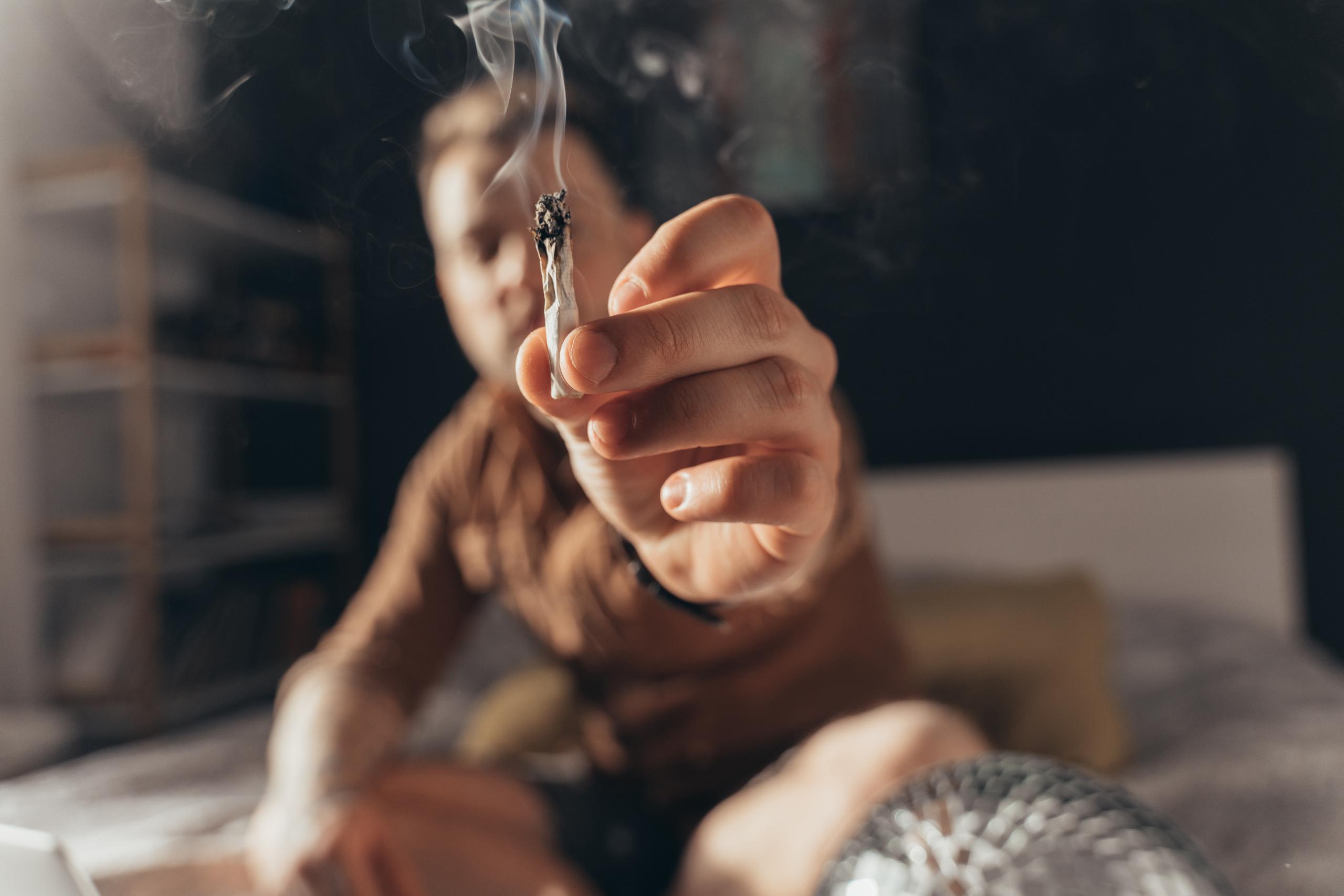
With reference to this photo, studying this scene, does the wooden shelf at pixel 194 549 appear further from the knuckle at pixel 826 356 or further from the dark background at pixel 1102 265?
the knuckle at pixel 826 356

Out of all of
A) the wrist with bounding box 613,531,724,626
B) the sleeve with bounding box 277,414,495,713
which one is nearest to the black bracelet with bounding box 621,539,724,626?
the wrist with bounding box 613,531,724,626

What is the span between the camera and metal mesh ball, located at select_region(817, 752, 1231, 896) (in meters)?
0.41

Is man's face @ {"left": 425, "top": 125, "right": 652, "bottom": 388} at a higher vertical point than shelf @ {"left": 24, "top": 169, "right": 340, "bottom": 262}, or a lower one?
lower

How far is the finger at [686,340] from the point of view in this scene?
12.3 inches

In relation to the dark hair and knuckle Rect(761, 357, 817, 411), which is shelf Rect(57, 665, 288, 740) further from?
knuckle Rect(761, 357, 817, 411)

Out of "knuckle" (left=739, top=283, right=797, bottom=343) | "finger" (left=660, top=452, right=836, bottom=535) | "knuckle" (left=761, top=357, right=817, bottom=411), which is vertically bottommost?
"finger" (left=660, top=452, right=836, bottom=535)

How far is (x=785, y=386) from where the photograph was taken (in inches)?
15.4

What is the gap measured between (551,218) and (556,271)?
0.02m

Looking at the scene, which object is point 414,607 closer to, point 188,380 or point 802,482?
point 802,482

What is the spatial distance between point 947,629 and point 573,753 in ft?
1.99

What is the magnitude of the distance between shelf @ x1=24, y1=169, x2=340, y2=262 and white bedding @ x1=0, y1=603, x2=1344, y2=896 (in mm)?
916

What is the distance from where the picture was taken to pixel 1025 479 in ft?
5.97

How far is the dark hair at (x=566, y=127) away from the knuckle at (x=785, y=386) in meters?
0.17

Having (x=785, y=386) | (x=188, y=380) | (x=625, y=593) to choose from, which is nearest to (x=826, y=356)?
(x=785, y=386)
